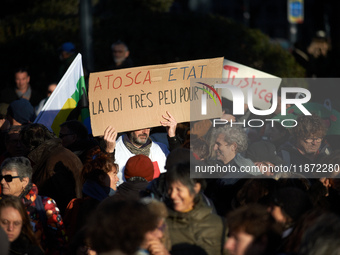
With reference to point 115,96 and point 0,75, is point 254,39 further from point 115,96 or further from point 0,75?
point 115,96

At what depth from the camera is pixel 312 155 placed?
627cm

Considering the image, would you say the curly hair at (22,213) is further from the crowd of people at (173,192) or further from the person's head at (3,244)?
the person's head at (3,244)

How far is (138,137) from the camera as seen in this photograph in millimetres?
6320

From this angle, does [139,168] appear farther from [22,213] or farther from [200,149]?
[22,213]

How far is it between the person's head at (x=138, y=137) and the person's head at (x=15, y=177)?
1.44 metres

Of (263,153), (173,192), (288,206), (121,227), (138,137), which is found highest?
(121,227)

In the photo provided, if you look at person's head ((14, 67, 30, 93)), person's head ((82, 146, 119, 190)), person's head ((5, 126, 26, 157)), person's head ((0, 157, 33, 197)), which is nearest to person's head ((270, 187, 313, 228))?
person's head ((82, 146, 119, 190))

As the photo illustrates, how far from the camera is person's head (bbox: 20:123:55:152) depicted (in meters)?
6.09

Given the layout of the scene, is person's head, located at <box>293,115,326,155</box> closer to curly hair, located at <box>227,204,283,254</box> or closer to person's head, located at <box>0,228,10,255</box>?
curly hair, located at <box>227,204,283,254</box>

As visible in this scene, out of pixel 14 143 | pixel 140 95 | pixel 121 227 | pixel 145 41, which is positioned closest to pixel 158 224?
pixel 121 227

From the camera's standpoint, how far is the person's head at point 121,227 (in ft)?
11.3

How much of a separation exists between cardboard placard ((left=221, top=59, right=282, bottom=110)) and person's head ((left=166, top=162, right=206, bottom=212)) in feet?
12.9

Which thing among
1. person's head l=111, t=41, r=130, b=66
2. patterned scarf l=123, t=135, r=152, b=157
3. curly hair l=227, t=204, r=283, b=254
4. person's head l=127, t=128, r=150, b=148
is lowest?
patterned scarf l=123, t=135, r=152, b=157

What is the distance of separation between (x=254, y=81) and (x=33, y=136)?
10.3ft
